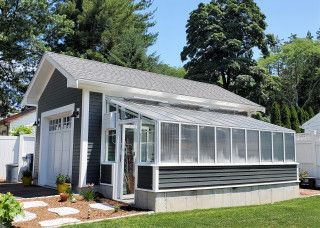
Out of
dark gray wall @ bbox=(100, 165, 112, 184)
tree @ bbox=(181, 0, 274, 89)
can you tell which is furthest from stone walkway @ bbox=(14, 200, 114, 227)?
tree @ bbox=(181, 0, 274, 89)

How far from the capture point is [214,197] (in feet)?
39.5

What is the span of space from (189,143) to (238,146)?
237 centimetres

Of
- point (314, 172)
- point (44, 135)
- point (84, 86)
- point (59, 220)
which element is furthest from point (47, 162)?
point (314, 172)

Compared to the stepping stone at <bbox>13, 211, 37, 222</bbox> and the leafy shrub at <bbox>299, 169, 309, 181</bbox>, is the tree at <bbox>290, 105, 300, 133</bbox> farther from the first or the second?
the stepping stone at <bbox>13, 211, 37, 222</bbox>

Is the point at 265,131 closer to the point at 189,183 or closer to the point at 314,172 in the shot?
the point at 189,183

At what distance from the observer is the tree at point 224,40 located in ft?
107

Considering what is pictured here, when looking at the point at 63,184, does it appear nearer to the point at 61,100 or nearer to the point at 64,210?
the point at 64,210

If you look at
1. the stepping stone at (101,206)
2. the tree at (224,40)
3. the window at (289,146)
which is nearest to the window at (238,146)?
the window at (289,146)

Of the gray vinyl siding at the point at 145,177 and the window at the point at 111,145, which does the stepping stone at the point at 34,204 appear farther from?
the gray vinyl siding at the point at 145,177

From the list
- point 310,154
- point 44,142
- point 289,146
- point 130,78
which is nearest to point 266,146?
point 289,146

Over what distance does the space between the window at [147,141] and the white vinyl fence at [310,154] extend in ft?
34.4

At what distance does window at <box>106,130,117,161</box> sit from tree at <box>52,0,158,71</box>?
55.9 ft

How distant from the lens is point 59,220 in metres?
9.37

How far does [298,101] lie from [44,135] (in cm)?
3824
